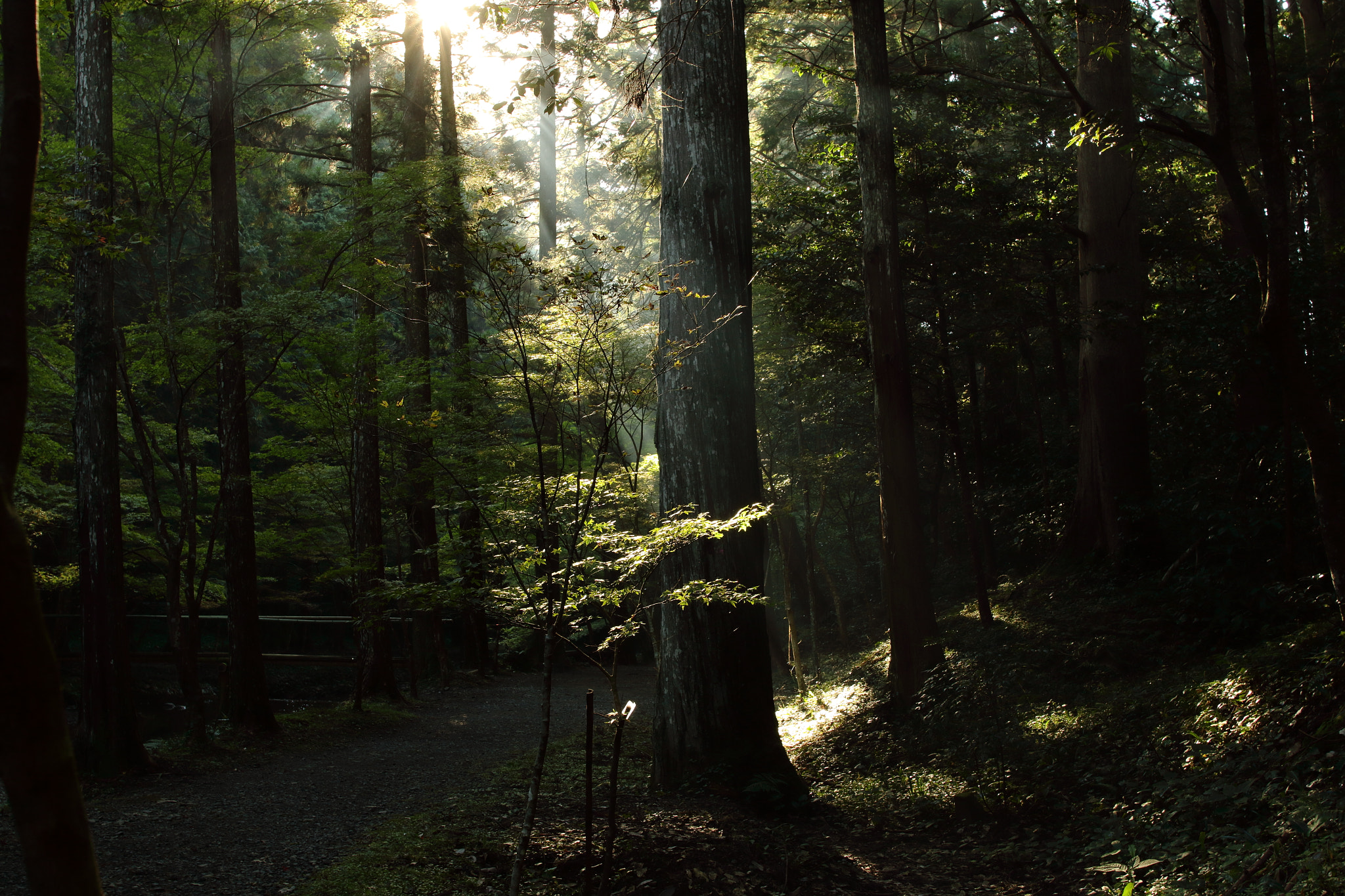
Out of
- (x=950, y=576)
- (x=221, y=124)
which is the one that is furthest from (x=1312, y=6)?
(x=221, y=124)

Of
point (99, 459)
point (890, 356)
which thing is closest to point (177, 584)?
point (99, 459)

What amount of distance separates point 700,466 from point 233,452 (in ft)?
21.4

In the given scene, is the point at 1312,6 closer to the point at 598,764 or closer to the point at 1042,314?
the point at 1042,314

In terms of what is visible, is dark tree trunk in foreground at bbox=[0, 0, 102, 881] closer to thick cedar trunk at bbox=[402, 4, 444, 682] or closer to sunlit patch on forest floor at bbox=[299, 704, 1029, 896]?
sunlit patch on forest floor at bbox=[299, 704, 1029, 896]

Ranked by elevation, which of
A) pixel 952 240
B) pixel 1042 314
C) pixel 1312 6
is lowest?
pixel 1042 314

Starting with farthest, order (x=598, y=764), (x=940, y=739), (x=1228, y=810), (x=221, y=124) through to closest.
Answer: (x=221, y=124) → (x=598, y=764) → (x=940, y=739) → (x=1228, y=810)

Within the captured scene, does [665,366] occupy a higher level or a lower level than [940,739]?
higher

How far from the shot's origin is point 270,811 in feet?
19.7

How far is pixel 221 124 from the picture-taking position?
963 cm

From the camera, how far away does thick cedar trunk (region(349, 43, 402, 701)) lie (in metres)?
9.87

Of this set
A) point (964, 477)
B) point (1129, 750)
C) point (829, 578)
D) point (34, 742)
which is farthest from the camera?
Answer: point (829, 578)

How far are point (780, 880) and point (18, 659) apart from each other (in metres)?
3.93

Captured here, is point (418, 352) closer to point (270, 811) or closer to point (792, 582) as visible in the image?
point (270, 811)

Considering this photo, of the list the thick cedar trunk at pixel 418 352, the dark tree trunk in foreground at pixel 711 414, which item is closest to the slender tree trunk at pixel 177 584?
the thick cedar trunk at pixel 418 352
